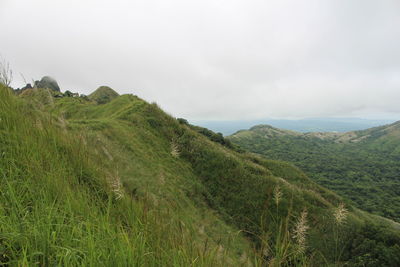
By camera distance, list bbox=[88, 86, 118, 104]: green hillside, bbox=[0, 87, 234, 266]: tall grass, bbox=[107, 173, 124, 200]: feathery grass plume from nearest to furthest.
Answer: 1. bbox=[0, 87, 234, 266]: tall grass
2. bbox=[107, 173, 124, 200]: feathery grass plume
3. bbox=[88, 86, 118, 104]: green hillside

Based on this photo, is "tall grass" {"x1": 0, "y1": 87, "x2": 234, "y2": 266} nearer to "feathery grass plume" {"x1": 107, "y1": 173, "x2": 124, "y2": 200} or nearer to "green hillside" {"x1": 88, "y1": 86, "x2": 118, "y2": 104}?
"feathery grass plume" {"x1": 107, "y1": 173, "x2": 124, "y2": 200}

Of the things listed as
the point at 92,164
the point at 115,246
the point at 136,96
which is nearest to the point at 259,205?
the point at 92,164

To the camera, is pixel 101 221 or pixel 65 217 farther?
pixel 101 221

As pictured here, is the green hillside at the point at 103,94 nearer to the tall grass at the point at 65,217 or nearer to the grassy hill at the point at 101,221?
the grassy hill at the point at 101,221

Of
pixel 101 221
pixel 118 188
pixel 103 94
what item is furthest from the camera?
pixel 103 94

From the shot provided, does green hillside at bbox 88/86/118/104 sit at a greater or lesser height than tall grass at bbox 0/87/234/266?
greater

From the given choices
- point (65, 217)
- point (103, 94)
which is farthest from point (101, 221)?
point (103, 94)

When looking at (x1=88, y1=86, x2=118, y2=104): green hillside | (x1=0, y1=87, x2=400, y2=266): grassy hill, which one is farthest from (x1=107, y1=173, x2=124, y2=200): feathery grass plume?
(x1=88, y1=86, x2=118, y2=104): green hillside

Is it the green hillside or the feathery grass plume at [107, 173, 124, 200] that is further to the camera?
the green hillside

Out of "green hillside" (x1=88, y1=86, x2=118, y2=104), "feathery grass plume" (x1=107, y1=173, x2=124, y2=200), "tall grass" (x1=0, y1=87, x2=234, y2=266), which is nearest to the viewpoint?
"tall grass" (x1=0, y1=87, x2=234, y2=266)

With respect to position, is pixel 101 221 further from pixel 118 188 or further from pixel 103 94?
pixel 103 94

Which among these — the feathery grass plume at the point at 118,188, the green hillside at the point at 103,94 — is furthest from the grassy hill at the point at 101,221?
the green hillside at the point at 103,94

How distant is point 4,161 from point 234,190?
17353 mm

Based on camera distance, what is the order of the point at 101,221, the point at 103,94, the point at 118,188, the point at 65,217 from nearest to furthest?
the point at 65,217
the point at 101,221
the point at 118,188
the point at 103,94
